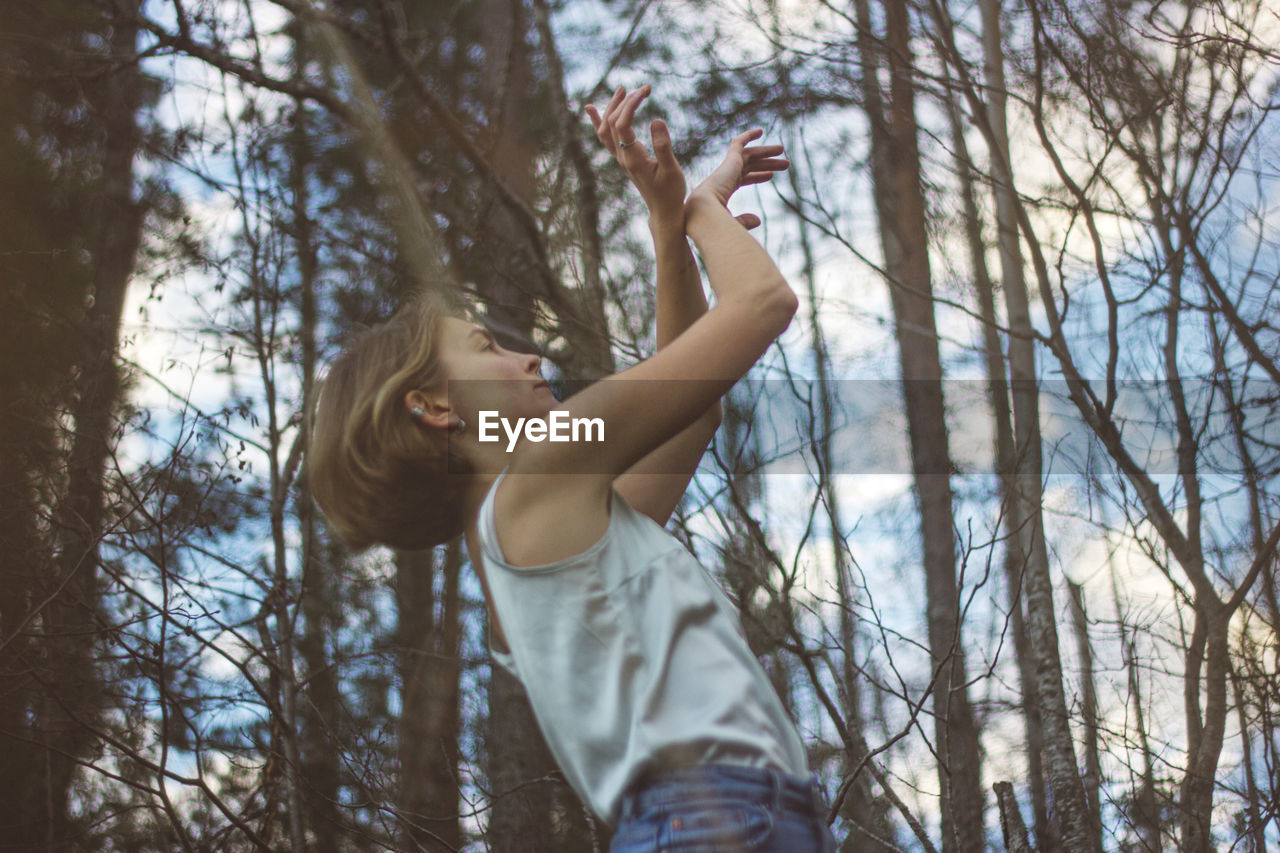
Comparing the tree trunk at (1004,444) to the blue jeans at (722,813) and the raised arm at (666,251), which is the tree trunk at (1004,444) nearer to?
the raised arm at (666,251)

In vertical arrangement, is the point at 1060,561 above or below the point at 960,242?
below

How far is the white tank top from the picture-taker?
81cm

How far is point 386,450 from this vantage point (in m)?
1.05

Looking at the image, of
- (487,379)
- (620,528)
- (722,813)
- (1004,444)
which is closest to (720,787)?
(722,813)

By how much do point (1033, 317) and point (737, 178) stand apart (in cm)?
258

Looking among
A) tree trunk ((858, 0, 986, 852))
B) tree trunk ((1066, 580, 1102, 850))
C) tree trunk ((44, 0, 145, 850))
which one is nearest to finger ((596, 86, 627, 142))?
tree trunk ((44, 0, 145, 850))

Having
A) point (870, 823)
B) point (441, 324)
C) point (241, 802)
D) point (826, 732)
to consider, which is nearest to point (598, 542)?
point (441, 324)

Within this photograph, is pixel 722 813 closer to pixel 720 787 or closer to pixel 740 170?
pixel 720 787

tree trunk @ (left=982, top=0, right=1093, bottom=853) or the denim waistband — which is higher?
tree trunk @ (left=982, top=0, right=1093, bottom=853)

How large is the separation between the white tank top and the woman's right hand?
34 cm

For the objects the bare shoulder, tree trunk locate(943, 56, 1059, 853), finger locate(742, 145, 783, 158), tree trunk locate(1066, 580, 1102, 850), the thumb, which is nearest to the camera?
the bare shoulder

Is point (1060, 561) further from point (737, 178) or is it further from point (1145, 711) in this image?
point (737, 178)

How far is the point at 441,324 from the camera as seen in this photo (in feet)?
3.62

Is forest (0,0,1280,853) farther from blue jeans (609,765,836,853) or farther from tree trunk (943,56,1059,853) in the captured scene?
blue jeans (609,765,836,853)
